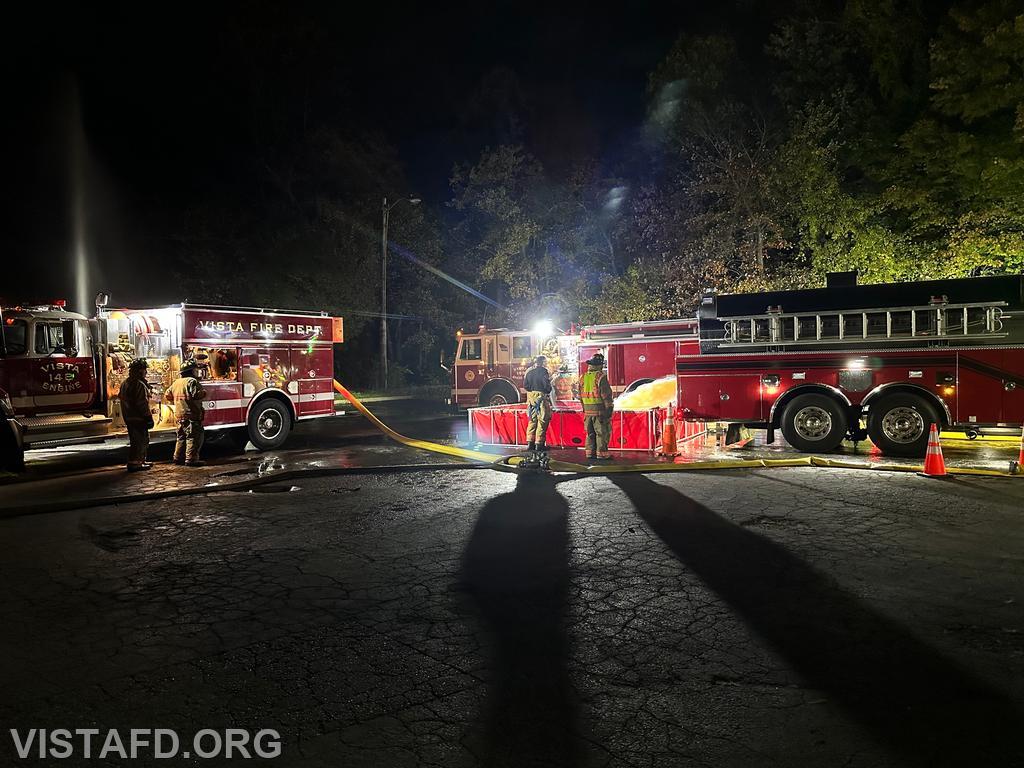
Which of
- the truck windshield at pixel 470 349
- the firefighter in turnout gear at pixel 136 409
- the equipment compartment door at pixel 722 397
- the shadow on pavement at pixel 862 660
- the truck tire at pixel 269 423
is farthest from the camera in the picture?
the truck windshield at pixel 470 349

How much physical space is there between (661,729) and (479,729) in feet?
2.69

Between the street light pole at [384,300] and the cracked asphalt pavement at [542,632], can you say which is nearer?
the cracked asphalt pavement at [542,632]

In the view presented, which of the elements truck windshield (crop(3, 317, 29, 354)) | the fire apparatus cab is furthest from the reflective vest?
truck windshield (crop(3, 317, 29, 354))

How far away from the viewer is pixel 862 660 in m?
3.95

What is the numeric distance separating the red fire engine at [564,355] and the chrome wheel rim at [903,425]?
601 cm

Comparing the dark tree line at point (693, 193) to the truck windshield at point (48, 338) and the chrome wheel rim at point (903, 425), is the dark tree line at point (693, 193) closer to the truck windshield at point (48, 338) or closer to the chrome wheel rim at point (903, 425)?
the chrome wheel rim at point (903, 425)

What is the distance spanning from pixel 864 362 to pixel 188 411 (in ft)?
35.5

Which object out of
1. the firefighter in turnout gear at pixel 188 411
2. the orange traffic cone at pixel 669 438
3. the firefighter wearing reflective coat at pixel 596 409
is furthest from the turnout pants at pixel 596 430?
the firefighter in turnout gear at pixel 188 411

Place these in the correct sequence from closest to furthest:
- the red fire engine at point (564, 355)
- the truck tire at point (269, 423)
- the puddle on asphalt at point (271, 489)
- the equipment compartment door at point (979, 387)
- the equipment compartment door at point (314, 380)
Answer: the puddle on asphalt at point (271, 489)
the equipment compartment door at point (979, 387)
the truck tire at point (269, 423)
the equipment compartment door at point (314, 380)
the red fire engine at point (564, 355)

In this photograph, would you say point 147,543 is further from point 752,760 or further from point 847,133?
point 847,133

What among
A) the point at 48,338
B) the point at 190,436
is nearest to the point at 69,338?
the point at 48,338

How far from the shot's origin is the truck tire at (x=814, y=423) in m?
11.6

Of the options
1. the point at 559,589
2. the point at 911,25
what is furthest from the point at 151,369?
the point at 911,25

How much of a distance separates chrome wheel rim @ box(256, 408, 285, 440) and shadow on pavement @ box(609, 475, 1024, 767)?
9.79m
